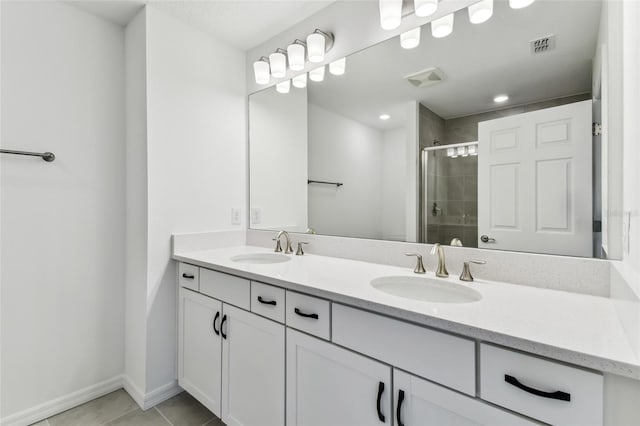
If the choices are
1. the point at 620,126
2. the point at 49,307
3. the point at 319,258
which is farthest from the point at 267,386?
the point at 620,126

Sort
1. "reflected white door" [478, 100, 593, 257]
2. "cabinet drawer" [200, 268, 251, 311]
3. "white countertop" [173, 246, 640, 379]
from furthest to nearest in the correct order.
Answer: "cabinet drawer" [200, 268, 251, 311] → "reflected white door" [478, 100, 593, 257] → "white countertop" [173, 246, 640, 379]

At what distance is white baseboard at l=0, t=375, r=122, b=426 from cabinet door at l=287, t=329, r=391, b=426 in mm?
1387

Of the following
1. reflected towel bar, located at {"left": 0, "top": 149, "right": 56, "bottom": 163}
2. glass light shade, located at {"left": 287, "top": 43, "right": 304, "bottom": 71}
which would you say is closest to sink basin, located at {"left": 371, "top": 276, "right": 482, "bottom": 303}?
glass light shade, located at {"left": 287, "top": 43, "right": 304, "bottom": 71}

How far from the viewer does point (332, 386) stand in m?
1.05

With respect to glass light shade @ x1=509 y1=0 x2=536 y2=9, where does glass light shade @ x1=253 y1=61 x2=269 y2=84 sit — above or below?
above

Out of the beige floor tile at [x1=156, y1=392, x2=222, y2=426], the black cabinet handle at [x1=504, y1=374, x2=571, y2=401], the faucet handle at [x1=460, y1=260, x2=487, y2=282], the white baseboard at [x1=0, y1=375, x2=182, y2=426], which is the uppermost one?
the faucet handle at [x1=460, y1=260, x2=487, y2=282]

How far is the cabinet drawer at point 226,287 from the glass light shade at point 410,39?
137 centimetres

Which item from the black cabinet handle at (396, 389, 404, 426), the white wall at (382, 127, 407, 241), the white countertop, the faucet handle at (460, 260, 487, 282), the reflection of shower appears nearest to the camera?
the white countertop

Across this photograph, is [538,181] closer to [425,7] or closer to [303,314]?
[425,7]

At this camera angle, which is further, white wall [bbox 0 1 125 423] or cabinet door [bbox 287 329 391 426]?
white wall [bbox 0 1 125 423]

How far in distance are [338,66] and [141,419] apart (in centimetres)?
227

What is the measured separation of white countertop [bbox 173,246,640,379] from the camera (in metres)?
0.62

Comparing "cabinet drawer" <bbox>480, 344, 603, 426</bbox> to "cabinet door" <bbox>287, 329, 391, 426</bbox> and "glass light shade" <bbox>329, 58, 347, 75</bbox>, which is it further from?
"glass light shade" <bbox>329, 58, 347, 75</bbox>

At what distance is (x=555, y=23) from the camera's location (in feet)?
3.62
